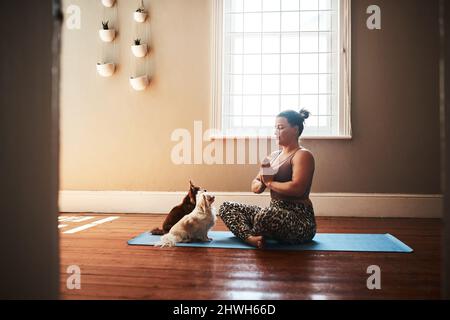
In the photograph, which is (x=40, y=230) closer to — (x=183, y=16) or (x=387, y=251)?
(x=387, y=251)

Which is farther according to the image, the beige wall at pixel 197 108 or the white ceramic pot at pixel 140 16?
the white ceramic pot at pixel 140 16

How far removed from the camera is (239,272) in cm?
173

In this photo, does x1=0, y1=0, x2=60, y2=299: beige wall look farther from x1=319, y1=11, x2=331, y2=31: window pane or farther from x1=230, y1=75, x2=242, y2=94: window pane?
x1=319, y1=11, x2=331, y2=31: window pane

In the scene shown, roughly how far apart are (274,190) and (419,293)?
3.38 feet

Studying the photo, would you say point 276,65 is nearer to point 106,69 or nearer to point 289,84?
point 289,84

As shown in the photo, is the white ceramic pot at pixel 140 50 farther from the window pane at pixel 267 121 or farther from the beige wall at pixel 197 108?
the window pane at pixel 267 121

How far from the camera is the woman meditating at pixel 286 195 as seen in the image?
2219 millimetres

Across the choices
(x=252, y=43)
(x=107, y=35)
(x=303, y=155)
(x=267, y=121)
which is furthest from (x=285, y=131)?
(x=107, y=35)

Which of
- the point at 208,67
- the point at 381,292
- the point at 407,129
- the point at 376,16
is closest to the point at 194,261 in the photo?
the point at 381,292

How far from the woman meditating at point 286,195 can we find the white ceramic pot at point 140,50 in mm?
2198

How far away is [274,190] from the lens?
2.29 meters

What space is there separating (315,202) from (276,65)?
1.53m

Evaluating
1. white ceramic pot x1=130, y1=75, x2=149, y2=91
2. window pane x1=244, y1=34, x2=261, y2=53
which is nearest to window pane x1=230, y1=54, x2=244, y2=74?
window pane x1=244, y1=34, x2=261, y2=53

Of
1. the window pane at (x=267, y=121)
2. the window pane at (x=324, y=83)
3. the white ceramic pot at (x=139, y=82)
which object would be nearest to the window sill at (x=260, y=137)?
the window pane at (x=267, y=121)
